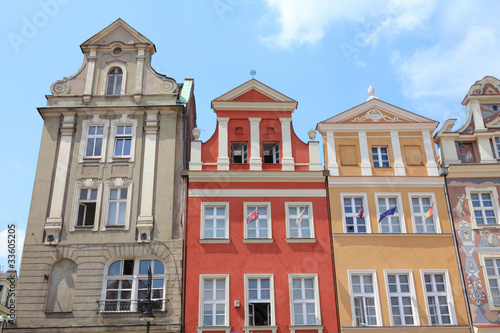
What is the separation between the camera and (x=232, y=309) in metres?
20.7

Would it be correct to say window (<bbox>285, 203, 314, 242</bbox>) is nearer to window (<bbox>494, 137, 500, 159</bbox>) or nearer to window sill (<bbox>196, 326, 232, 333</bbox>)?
window sill (<bbox>196, 326, 232, 333</bbox>)

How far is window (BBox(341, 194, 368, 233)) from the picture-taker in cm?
2258

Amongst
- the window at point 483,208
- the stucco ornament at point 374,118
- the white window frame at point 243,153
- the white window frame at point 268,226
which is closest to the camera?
the white window frame at point 268,226

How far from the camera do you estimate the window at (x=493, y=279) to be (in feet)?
69.8

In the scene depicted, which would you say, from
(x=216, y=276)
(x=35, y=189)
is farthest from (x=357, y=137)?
(x=35, y=189)

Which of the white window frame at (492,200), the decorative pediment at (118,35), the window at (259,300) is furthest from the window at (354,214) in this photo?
the decorative pediment at (118,35)

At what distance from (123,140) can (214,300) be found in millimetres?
8534

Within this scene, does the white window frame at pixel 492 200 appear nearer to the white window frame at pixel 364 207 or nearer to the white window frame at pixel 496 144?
the white window frame at pixel 496 144

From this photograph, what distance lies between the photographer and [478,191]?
23375mm

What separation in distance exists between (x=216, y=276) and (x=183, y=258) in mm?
A: 1564

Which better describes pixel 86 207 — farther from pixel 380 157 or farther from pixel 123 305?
pixel 380 157

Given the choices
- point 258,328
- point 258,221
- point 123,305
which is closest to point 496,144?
point 258,221

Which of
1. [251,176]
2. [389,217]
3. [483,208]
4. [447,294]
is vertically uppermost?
[251,176]

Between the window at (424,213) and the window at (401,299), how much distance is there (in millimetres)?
Answer: 2342
